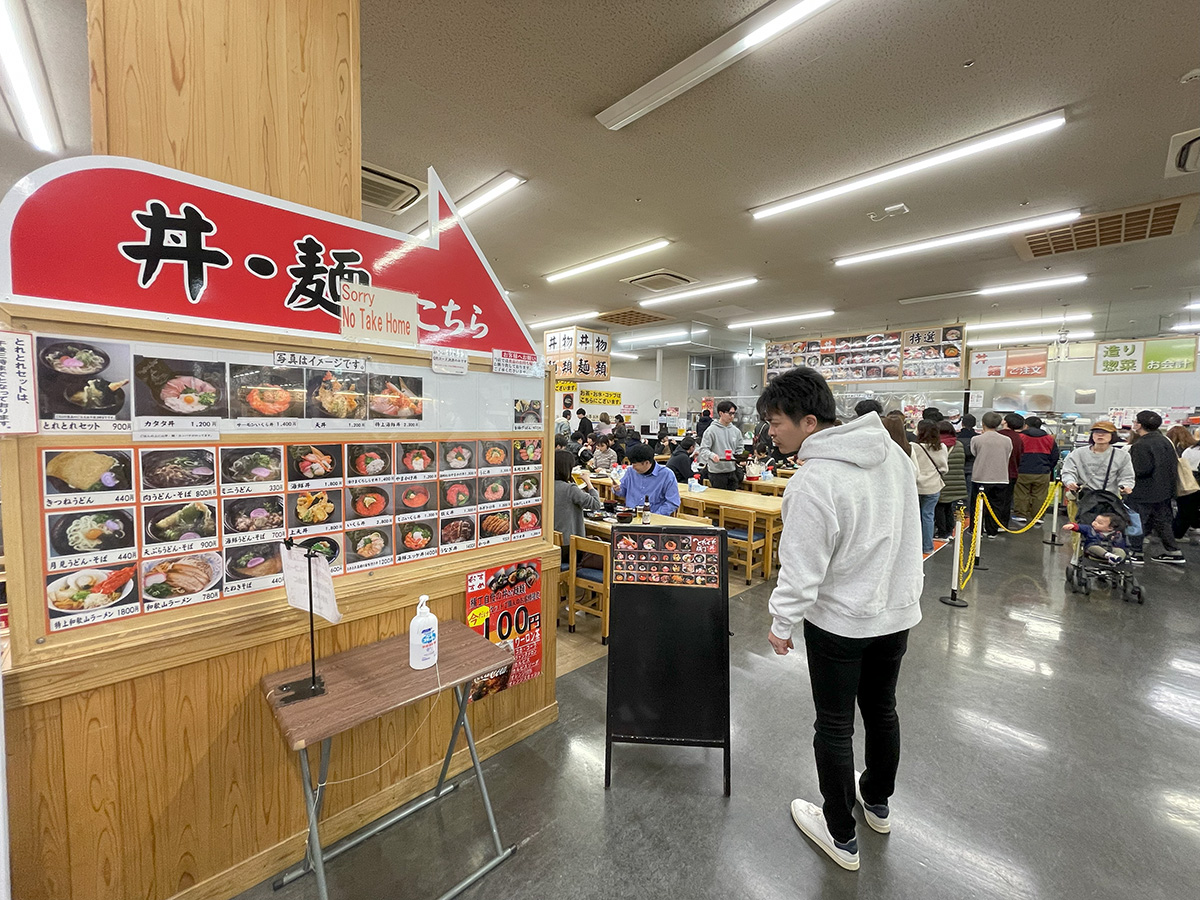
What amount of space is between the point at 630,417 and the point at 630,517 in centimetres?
981

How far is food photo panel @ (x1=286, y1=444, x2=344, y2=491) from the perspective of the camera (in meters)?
1.66

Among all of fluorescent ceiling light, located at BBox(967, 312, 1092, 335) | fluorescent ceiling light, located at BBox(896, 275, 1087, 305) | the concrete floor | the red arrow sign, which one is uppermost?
fluorescent ceiling light, located at BBox(896, 275, 1087, 305)

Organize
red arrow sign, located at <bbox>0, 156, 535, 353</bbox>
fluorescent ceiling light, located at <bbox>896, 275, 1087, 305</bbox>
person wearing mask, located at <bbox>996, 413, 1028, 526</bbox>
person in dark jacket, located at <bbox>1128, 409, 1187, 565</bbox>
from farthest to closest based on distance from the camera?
fluorescent ceiling light, located at <bbox>896, 275, 1087, 305</bbox> → person wearing mask, located at <bbox>996, 413, 1028, 526</bbox> → person in dark jacket, located at <bbox>1128, 409, 1187, 565</bbox> → red arrow sign, located at <bbox>0, 156, 535, 353</bbox>

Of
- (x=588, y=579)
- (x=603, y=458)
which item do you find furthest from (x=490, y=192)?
(x=588, y=579)

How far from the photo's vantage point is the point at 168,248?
1.41m

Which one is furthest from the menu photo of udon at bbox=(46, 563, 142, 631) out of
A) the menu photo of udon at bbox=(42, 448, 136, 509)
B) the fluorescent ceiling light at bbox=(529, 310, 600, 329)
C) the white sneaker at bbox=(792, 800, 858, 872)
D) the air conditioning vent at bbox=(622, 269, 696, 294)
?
the fluorescent ceiling light at bbox=(529, 310, 600, 329)

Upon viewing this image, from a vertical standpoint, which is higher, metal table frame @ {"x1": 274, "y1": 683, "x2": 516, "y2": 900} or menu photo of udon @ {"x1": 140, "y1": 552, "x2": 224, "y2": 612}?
menu photo of udon @ {"x1": 140, "y1": 552, "x2": 224, "y2": 612}

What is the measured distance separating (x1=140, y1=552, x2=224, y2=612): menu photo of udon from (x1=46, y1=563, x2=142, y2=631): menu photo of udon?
0.03m

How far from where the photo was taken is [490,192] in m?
4.68

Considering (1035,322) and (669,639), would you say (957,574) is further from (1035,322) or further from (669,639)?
(1035,322)

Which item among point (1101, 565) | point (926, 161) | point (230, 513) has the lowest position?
point (1101, 565)

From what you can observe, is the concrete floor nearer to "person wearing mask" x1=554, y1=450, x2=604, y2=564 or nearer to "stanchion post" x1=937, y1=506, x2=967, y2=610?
"stanchion post" x1=937, y1=506, x2=967, y2=610

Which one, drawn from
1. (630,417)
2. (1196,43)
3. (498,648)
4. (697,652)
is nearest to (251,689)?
(498,648)

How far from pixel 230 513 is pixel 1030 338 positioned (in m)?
15.2
